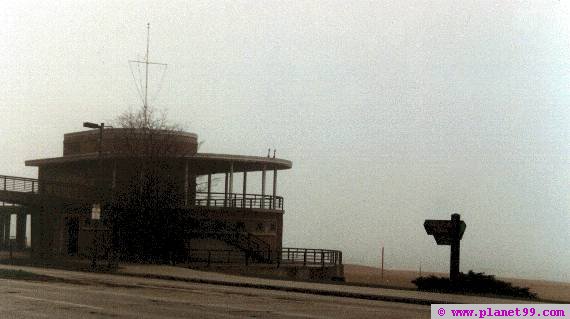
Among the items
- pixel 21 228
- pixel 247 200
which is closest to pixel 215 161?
pixel 247 200

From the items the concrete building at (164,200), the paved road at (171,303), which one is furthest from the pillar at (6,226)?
the paved road at (171,303)

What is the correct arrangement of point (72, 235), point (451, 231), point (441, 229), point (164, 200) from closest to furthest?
point (451, 231) < point (441, 229) < point (164, 200) < point (72, 235)

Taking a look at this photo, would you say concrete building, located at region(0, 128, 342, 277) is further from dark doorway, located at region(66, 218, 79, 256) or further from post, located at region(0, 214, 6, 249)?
post, located at region(0, 214, 6, 249)

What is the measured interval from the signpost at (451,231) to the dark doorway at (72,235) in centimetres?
3484

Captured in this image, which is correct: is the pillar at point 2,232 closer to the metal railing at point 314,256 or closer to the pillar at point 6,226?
the pillar at point 6,226

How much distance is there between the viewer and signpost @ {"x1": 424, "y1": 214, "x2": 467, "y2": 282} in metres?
26.5

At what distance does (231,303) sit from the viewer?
21.1 metres

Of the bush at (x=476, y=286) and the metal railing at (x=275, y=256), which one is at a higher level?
the bush at (x=476, y=286)

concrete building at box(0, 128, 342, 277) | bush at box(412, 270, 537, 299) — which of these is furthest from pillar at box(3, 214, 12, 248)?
bush at box(412, 270, 537, 299)

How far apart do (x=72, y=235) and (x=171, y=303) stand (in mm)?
39752

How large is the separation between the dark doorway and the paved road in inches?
1186

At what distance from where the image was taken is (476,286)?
27.4 m

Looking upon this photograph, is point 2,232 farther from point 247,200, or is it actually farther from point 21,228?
point 247,200

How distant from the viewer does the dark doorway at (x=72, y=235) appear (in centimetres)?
5728
